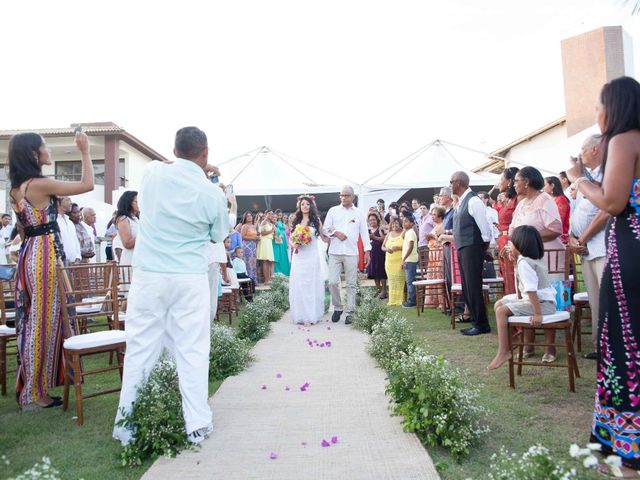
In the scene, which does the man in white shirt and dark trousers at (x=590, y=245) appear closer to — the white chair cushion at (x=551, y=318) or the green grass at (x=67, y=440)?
the white chair cushion at (x=551, y=318)

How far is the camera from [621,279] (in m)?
2.96

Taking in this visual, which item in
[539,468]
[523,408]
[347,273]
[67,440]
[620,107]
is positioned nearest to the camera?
[539,468]

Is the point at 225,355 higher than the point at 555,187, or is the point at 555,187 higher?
the point at 555,187

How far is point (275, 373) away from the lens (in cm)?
555

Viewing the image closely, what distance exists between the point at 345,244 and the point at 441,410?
5.75m

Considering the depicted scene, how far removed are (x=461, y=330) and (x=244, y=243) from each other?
8883 mm

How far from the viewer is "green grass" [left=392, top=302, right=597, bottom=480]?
3.23 metres

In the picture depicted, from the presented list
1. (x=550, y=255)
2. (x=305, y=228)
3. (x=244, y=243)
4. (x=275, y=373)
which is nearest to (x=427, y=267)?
(x=305, y=228)

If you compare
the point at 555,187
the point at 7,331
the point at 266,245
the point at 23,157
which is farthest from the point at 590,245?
the point at 266,245

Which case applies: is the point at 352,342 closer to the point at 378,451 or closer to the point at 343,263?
the point at 343,263

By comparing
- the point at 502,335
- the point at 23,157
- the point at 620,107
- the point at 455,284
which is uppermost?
the point at 23,157

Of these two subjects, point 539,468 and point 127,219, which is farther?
point 127,219

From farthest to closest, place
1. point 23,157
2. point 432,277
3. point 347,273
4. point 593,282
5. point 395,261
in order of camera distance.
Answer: point 395,261 < point 432,277 < point 347,273 < point 593,282 < point 23,157

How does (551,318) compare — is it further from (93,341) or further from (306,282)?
(306,282)
